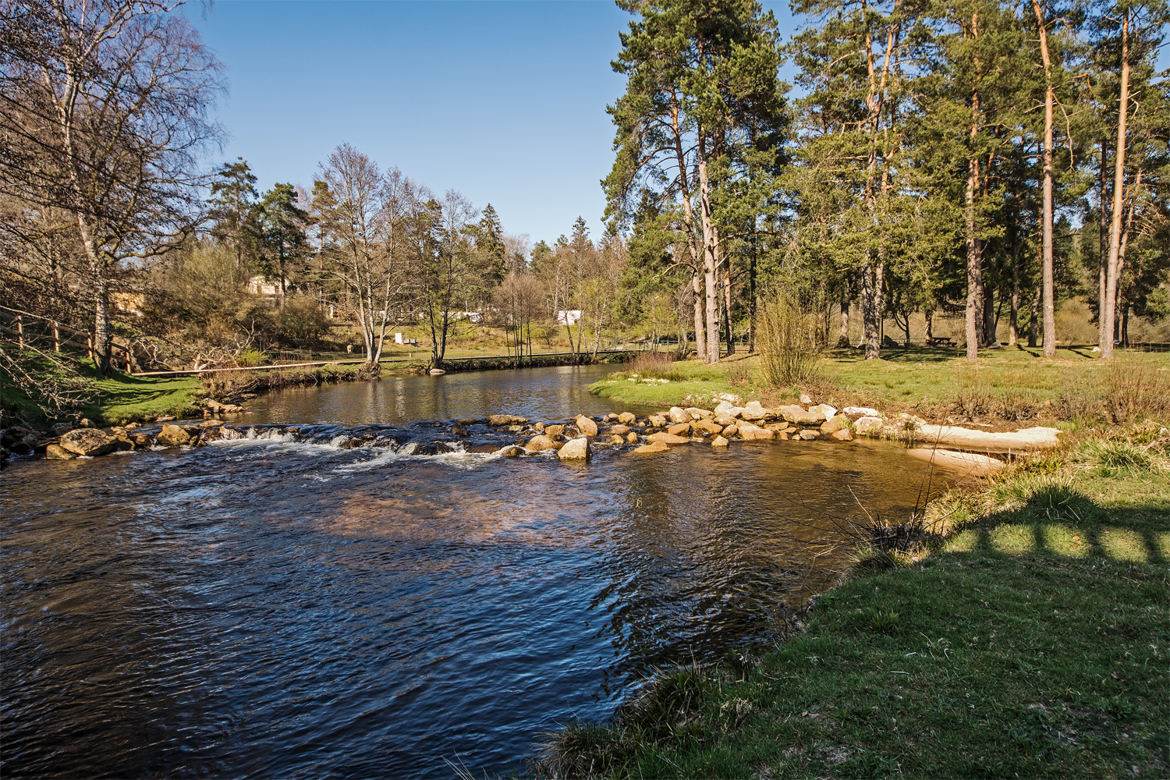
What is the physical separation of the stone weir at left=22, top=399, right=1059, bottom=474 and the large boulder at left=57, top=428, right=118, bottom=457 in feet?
0.07

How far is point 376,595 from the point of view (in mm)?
7172

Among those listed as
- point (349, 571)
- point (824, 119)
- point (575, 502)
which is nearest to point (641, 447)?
point (575, 502)

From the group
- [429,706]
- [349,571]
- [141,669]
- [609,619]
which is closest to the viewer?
[429,706]

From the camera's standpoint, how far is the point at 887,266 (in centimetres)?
2728

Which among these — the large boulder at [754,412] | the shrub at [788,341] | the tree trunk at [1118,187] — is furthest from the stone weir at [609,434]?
the tree trunk at [1118,187]

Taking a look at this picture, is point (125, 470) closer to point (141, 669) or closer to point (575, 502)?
point (141, 669)

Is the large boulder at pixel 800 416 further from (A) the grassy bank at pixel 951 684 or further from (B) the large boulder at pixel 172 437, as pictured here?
(B) the large boulder at pixel 172 437

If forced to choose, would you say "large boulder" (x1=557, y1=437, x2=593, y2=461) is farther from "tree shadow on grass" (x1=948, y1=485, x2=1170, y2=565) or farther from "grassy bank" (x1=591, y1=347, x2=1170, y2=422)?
"tree shadow on grass" (x1=948, y1=485, x2=1170, y2=565)

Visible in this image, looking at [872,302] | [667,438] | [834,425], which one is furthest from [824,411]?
[872,302]

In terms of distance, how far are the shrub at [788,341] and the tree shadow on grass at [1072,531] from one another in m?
11.6

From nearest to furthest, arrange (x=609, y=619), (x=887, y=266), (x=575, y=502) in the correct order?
(x=609, y=619) < (x=575, y=502) < (x=887, y=266)

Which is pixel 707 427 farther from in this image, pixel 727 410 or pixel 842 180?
pixel 842 180

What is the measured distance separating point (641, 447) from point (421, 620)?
9410mm

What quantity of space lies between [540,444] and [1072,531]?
1132 cm
